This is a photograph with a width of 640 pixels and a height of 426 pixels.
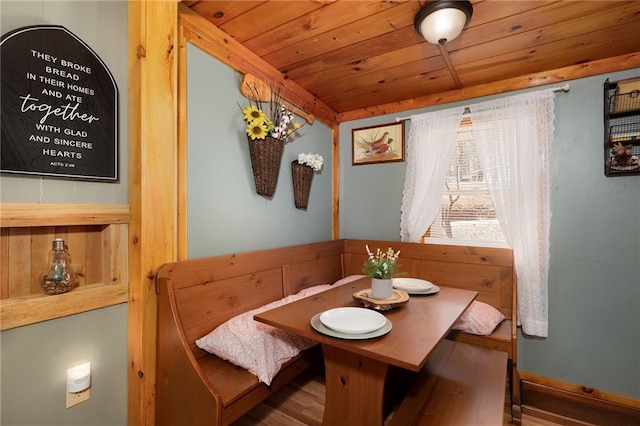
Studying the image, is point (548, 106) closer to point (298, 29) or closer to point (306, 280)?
point (298, 29)

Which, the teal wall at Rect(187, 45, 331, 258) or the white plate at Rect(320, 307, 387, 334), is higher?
the teal wall at Rect(187, 45, 331, 258)

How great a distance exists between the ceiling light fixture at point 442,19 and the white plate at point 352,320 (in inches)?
59.1

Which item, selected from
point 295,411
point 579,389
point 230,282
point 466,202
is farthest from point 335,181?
point 579,389

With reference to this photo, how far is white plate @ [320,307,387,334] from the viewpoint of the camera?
113 centimetres

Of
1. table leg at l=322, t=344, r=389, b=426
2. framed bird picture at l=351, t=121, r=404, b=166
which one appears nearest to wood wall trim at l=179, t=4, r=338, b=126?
framed bird picture at l=351, t=121, r=404, b=166

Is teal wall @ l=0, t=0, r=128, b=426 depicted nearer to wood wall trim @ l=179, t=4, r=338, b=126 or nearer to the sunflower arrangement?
wood wall trim @ l=179, t=4, r=338, b=126

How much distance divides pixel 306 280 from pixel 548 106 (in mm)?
2244

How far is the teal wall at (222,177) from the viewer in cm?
168

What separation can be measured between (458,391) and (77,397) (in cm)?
171

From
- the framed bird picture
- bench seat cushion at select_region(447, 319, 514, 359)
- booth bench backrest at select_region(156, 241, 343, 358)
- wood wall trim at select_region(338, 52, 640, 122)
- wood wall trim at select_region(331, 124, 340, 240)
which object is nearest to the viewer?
booth bench backrest at select_region(156, 241, 343, 358)

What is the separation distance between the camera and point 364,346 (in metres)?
1.04

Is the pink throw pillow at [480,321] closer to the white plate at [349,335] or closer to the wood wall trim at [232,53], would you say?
the white plate at [349,335]

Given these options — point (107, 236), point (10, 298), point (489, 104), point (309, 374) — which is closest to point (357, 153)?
point (489, 104)

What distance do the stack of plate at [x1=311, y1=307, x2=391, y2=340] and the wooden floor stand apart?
0.83 metres
